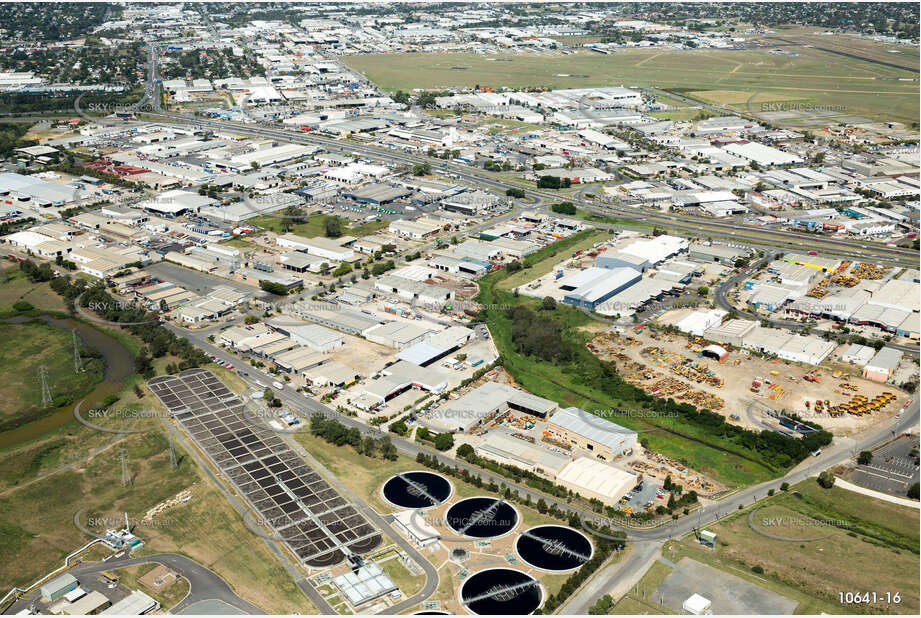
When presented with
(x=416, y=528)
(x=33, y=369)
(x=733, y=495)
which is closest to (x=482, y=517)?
(x=416, y=528)

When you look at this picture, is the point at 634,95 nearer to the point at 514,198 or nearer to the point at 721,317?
the point at 514,198

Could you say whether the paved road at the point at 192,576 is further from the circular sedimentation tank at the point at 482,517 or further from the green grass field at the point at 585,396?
the green grass field at the point at 585,396

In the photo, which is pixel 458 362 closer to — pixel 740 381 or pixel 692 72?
pixel 740 381

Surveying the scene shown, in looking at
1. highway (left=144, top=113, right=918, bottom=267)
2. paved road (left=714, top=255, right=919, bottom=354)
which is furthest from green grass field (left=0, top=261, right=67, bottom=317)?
paved road (left=714, top=255, right=919, bottom=354)

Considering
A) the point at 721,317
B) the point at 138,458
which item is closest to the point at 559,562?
the point at 138,458

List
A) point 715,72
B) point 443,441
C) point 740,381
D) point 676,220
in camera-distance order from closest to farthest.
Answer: point 443,441 → point 740,381 → point 676,220 → point 715,72

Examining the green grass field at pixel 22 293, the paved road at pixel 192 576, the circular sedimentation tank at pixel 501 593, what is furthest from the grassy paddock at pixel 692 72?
the paved road at pixel 192 576

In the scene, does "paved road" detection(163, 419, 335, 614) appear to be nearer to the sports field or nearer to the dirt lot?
the dirt lot
